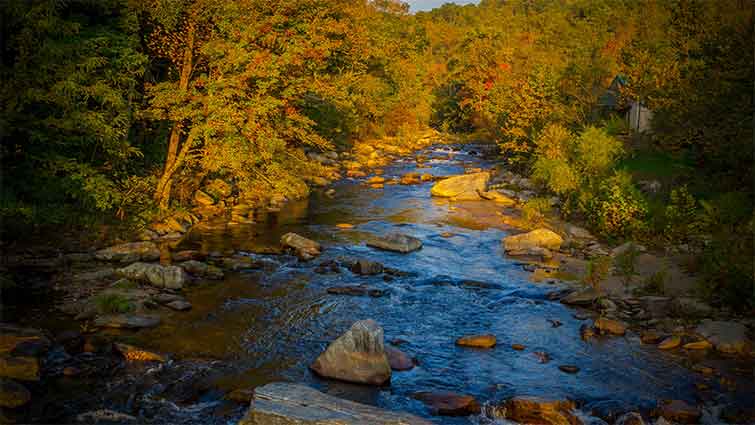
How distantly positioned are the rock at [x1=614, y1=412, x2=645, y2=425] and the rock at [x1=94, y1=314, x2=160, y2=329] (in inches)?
328

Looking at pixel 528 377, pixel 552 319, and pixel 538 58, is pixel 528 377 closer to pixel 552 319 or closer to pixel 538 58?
pixel 552 319

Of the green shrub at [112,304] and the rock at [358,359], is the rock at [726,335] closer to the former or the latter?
the rock at [358,359]

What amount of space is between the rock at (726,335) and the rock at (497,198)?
44.5ft

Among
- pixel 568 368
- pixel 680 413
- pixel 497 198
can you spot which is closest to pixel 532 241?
pixel 497 198

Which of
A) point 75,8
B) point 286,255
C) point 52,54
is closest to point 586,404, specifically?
point 286,255

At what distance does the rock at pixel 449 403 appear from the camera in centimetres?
907

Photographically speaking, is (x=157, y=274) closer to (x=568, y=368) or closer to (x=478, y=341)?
(x=478, y=341)

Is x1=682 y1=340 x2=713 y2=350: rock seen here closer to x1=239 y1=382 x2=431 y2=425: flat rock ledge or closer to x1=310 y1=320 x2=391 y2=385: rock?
x1=310 y1=320 x2=391 y2=385: rock

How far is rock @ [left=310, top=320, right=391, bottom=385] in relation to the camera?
989 cm

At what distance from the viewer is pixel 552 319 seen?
42.8 feet

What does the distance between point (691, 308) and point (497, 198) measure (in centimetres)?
1367

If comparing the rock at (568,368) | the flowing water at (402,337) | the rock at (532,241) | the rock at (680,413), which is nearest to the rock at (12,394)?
the flowing water at (402,337)

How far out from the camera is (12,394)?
28.2ft

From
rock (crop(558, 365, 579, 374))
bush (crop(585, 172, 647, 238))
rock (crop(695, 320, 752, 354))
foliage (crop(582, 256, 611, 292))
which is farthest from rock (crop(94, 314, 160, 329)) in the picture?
bush (crop(585, 172, 647, 238))
